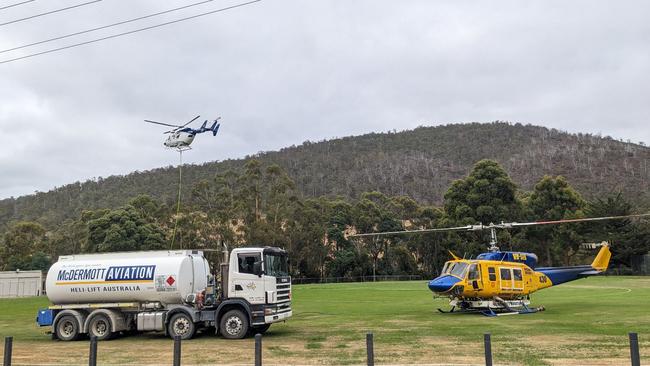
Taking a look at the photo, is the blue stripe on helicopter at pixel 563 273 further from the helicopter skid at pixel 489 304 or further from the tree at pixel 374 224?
the tree at pixel 374 224

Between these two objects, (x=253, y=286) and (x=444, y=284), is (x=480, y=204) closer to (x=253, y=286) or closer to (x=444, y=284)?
(x=444, y=284)

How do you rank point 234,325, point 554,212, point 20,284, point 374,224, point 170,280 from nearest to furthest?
point 234,325 → point 170,280 → point 20,284 → point 554,212 → point 374,224

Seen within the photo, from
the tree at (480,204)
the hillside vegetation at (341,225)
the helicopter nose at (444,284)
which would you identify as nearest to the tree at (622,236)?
the hillside vegetation at (341,225)

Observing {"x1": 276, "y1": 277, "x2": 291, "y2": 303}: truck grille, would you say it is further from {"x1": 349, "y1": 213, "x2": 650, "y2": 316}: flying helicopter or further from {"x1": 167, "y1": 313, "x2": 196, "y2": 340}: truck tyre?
{"x1": 349, "y1": 213, "x2": 650, "y2": 316}: flying helicopter

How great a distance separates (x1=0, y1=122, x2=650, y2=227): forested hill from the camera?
130 m

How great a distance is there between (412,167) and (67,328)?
5376 inches

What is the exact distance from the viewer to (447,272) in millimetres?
24688

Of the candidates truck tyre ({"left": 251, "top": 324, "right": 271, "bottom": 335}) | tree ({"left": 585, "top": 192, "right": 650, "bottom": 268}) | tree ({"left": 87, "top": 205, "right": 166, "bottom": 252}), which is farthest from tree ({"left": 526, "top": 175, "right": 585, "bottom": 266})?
truck tyre ({"left": 251, "top": 324, "right": 271, "bottom": 335})

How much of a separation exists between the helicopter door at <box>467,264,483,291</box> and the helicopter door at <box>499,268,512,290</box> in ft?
3.71

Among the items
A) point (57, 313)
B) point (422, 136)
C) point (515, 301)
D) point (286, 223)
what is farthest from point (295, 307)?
point (422, 136)

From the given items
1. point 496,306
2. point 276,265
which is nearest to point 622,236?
point 496,306

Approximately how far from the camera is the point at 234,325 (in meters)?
18.3

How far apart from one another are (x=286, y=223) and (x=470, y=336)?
5874cm

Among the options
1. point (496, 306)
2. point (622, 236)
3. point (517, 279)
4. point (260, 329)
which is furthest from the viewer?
point (622, 236)
